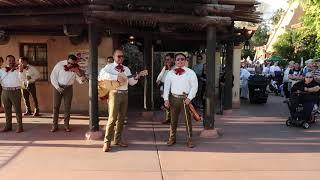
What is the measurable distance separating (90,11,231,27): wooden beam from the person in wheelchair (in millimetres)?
3185

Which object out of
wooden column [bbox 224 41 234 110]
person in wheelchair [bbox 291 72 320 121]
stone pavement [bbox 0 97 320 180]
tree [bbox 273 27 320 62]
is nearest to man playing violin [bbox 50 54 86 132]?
stone pavement [bbox 0 97 320 180]

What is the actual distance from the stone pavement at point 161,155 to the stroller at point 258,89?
203 inches

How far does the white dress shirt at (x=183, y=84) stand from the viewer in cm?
850

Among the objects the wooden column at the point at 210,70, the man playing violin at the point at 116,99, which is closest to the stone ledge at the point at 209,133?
the wooden column at the point at 210,70

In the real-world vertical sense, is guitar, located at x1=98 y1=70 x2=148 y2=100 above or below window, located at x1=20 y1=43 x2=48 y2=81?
below

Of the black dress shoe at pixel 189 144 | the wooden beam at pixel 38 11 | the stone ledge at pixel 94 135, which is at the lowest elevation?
the black dress shoe at pixel 189 144

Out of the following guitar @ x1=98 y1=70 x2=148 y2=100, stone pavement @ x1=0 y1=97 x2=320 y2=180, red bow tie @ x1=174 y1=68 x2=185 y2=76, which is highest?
red bow tie @ x1=174 y1=68 x2=185 y2=76

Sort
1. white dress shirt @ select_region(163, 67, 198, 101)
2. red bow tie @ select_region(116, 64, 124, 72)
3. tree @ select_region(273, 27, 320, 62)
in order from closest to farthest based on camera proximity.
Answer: red bow tie @ select_region(116, 64, 124, 72), white dress shirt @ select_region(163, 67, 198, 101), tree @ select_region(273, 27, 320, 62)

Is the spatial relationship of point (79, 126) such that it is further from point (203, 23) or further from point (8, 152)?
point (203, 23)

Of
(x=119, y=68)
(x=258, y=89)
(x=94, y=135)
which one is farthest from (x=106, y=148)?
(x=258, y=89)

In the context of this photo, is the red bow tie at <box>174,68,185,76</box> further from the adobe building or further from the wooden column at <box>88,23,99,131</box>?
the wooden column at <box>88,23,99,131</box>

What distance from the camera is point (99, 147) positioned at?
27.6ft

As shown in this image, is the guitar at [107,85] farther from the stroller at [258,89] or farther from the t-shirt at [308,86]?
the stroller at [258,89]

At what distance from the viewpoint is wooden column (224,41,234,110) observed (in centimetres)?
1333
